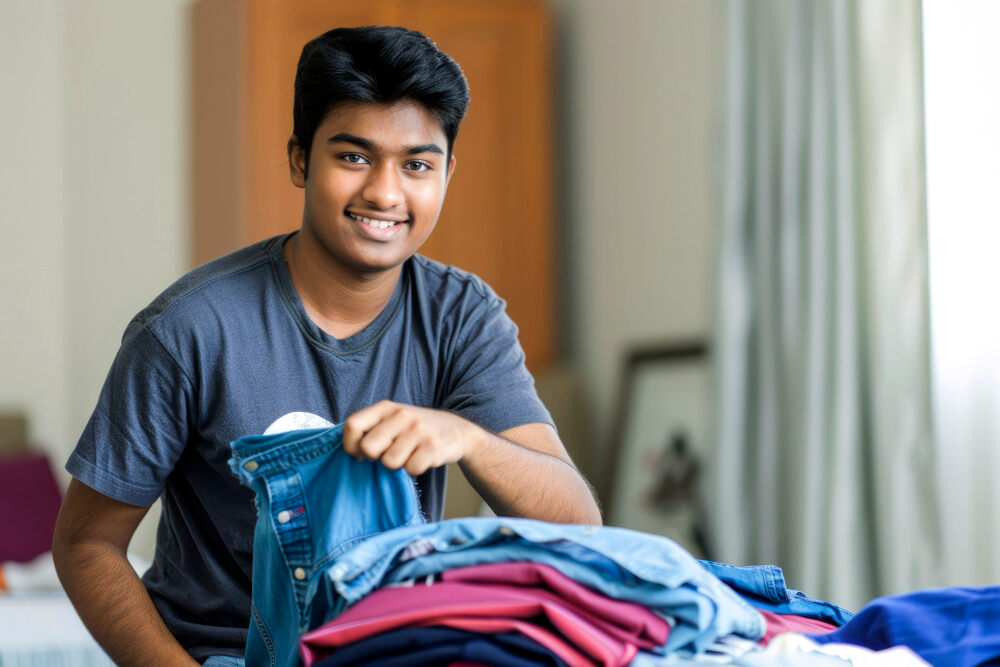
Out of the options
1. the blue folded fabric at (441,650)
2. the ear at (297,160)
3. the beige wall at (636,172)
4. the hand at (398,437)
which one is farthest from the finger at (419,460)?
the beige wall at (636,172)

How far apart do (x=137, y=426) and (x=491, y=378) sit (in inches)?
16.9

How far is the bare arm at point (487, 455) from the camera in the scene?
979 mm

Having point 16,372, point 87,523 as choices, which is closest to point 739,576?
point 87,523

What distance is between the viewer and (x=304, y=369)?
4.36ft

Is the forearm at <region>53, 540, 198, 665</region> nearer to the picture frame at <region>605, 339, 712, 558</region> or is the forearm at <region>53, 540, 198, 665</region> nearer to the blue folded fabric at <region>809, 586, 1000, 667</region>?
the blue folded fabric at <region>809, 586, 1000, 667</region>

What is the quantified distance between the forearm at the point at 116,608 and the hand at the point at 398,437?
17.3 inches

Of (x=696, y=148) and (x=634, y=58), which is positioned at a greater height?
(x=634, y=58)

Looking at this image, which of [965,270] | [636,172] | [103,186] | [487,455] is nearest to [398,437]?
[487,455]

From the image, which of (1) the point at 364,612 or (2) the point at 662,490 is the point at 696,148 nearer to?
(2) the point at 662,490

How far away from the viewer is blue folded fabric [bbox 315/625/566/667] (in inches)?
30.9

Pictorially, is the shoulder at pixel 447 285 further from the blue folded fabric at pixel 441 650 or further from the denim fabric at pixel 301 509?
the blue folded fabric at pixel 441 650

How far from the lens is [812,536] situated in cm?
251

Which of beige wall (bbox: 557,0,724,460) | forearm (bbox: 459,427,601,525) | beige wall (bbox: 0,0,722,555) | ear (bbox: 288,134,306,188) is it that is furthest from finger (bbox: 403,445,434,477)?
beige wall (bbox: 0,0,722,555)

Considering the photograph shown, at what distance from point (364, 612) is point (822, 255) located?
197 centimetres
